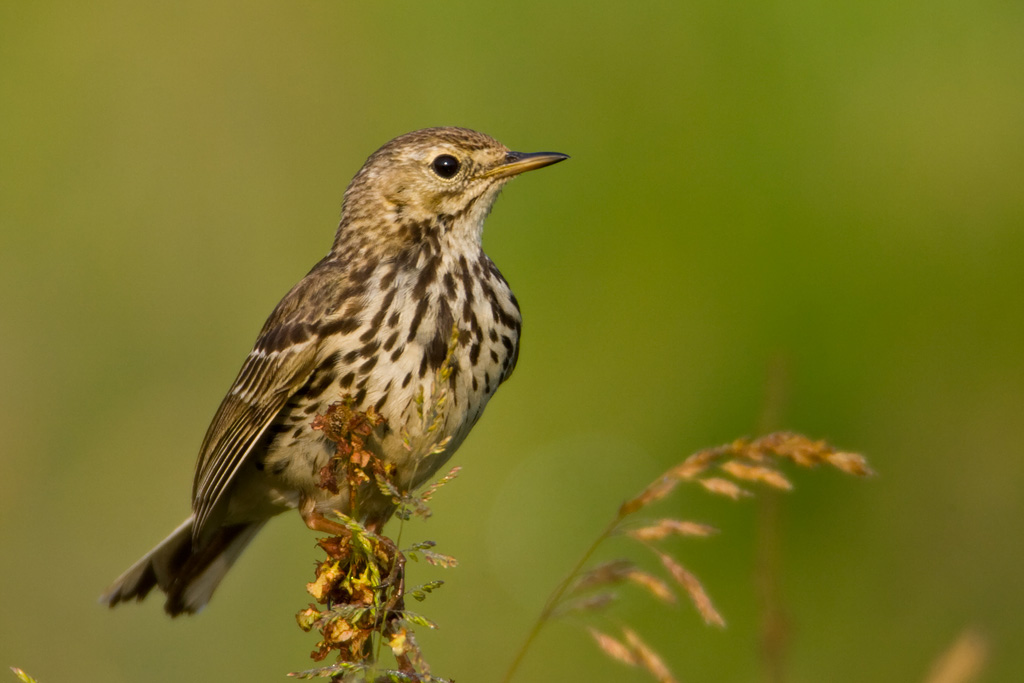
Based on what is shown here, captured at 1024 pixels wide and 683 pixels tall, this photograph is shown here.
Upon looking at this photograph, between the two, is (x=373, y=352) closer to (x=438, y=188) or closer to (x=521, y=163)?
(x=438, y=188)

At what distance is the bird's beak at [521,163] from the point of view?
17.3ft

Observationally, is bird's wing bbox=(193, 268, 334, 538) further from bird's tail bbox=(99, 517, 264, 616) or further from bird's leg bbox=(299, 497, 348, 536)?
bird's tail bbox=(99, 517, 264, 616)

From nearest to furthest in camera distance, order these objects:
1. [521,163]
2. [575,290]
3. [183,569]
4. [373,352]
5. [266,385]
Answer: [373,352], [266,385], [521,163], [183,569], [575,290]

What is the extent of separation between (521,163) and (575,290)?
3603mm

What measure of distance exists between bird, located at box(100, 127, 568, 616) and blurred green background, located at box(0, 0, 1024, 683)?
4.84 feet

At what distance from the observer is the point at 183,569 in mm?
5688

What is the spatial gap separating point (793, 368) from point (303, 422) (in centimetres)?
372

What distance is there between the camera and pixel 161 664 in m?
6.76

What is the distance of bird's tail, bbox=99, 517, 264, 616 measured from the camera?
5.58m

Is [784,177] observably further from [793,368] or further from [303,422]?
[303,422]

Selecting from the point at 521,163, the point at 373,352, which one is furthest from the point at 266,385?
the point at 521,163

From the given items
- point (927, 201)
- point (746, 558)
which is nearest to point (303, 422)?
point (746, 558)

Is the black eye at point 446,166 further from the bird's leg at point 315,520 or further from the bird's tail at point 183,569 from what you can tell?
the bird's tail at point 183,569

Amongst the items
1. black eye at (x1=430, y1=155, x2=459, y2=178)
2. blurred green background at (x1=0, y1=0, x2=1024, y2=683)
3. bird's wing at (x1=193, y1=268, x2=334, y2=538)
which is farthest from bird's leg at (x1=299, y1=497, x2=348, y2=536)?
blurred green background at (x1=0, y1=0, x2=1024, y2=683)
